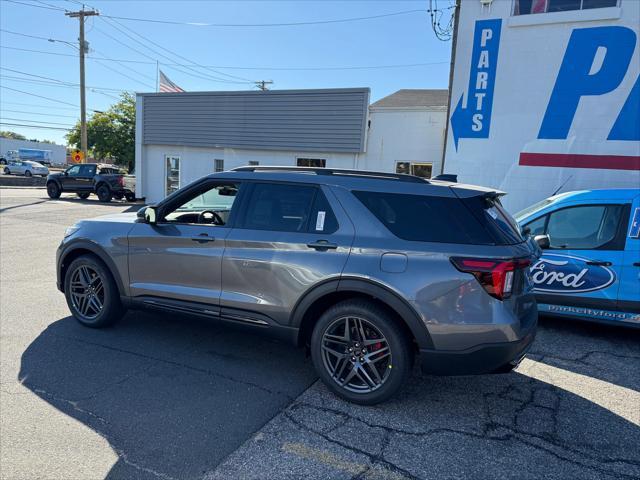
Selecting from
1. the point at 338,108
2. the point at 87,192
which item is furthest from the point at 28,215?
the point at 338,108

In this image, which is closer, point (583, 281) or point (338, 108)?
point (583, 281)

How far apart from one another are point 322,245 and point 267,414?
1.30 metres

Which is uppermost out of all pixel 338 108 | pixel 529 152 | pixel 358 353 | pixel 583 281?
pixel 338 108

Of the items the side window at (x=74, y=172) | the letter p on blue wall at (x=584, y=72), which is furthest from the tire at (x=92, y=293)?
the side window at (x=74, y=172)

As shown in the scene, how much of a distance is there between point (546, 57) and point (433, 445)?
8.50 m

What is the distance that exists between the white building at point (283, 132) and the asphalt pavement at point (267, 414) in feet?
31.5

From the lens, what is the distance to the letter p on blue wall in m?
7.90

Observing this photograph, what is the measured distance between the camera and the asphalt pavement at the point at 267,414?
250cm

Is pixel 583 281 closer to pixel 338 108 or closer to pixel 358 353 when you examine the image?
pixel 358 353

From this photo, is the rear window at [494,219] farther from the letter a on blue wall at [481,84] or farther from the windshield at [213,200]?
the letter a on blue wall at [481,84]

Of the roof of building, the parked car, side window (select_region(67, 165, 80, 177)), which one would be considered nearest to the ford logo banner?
the roof of building

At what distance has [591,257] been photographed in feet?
15.3

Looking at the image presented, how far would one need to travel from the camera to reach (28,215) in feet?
45.0

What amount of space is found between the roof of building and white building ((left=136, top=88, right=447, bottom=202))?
3 centimetres
